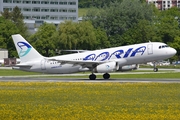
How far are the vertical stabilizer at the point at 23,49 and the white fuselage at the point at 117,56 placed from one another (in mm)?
504

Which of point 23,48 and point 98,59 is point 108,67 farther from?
point 23,48

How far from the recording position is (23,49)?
65500 mm

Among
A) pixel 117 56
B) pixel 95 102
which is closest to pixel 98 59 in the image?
pixel 117 56

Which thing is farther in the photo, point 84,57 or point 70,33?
point 70,33

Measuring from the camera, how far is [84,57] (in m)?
64.2

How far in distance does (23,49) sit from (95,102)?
94.9 ft

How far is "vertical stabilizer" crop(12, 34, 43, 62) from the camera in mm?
65500

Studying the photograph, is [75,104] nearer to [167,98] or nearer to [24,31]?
[167,98]

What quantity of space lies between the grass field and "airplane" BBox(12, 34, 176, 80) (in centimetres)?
997

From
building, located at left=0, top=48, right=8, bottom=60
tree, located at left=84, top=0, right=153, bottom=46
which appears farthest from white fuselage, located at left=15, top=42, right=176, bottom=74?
tree, located at left=84, top=0, right=153, bottom=46

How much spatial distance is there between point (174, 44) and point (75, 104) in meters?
110

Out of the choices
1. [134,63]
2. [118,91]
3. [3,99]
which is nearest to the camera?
[3,99]

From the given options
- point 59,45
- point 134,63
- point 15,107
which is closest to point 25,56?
point 134,63

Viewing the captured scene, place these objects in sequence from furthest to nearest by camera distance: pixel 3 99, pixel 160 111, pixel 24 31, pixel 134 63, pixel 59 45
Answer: pixel 24 31 → pixel 59 45 → pixel 134 63 → pixel 3 99 → pixel 160 111
